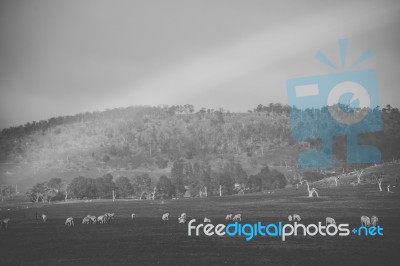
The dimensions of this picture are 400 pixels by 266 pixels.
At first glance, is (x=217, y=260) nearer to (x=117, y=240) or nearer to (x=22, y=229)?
(x=117, y=240)

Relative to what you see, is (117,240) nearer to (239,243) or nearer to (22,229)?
(239,243)

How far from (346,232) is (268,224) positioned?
1584 centimetres

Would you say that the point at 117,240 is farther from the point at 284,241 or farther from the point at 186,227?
the point at 284,241

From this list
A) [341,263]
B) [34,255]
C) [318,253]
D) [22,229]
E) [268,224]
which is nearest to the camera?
[341,263]

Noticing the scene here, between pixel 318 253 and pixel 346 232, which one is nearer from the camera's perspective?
pixel 318 253

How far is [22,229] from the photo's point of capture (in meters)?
85.6

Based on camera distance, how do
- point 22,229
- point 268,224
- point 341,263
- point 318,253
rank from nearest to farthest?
point 341,263
point 318,253
point 268,224
point 22,229

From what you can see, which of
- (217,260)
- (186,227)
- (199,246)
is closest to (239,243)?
(199,246)

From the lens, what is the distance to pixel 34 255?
55.5m

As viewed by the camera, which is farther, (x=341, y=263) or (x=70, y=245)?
(x=70, y=245)

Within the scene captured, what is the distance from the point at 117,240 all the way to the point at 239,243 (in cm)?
1904

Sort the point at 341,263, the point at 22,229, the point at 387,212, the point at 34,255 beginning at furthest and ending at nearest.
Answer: the point at 387,212 < the point at 22,229 < the point at 34,255 < the point at 341,263

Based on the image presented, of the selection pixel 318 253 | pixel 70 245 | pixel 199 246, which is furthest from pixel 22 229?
pixel 318 253

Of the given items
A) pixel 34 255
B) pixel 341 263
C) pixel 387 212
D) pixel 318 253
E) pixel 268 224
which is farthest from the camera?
pixel 387 212
